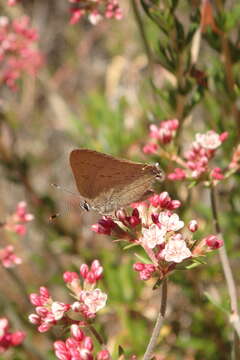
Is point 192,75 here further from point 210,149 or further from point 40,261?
point 40,261

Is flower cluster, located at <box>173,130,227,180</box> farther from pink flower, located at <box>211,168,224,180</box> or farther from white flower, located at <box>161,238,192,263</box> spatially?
white flower, located at <box>161,238,192,263</box>

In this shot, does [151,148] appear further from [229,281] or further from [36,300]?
[36,300]

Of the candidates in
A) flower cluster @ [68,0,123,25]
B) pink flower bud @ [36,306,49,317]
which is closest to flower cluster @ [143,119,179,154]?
flower cluster @ [68,0,123,25]

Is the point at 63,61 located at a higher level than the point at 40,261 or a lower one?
higher

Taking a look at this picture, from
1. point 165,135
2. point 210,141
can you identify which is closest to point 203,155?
point 210,141

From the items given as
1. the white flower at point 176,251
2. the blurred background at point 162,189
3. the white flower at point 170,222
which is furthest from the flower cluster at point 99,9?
the white flower at point 176,251

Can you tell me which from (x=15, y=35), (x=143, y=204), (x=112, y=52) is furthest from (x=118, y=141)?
(x=112, y=52)

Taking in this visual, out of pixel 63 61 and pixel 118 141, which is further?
pixel 63 61
